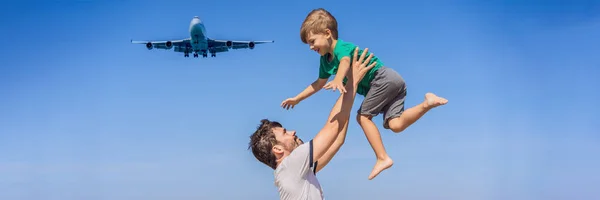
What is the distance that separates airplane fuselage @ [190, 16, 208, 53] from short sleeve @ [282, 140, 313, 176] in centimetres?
5152

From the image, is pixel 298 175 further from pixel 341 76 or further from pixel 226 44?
pixel 226 44

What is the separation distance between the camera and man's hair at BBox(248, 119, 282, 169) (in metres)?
5.68

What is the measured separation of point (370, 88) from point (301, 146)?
1413 millimetres

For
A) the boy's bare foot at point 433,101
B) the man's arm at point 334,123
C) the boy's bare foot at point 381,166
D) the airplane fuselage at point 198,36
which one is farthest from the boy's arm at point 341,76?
the airplane fuselage at point 198,36

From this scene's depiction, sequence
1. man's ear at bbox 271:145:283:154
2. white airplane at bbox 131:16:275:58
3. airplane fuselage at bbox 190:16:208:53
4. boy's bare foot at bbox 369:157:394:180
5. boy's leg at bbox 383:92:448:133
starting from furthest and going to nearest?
white airplane at bbox 131:16:275:58
airplane fuselage at bbox 190:16:208:53
boy's bare foot at bbox 369:157:394:180
boy's leg at bbox 383:92:448:133
man's ear at bbox 271:145:283:154

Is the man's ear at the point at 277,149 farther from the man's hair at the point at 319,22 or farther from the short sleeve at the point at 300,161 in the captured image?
the man's hair at the point at 319,22

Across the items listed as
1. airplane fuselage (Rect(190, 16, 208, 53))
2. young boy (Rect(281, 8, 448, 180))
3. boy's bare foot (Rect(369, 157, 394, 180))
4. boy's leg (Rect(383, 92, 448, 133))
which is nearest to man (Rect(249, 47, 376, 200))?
young boy (Rect(281, 8, 448, 180))

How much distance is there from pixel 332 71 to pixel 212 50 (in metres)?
53.6

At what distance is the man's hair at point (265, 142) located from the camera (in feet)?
18.6

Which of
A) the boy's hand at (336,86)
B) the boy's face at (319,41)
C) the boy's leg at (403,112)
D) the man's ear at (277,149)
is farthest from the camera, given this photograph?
the boy's leg at (403,112)

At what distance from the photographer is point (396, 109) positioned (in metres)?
6.62

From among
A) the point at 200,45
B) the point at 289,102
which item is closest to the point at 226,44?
the point at 200,45

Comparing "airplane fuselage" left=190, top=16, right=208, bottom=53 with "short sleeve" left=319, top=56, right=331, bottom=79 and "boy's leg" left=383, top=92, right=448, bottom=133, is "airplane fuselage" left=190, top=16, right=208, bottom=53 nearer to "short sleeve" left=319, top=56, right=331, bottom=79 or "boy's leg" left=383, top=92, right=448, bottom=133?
"short sleeve" left=319, top=56, right=331, bottom=79

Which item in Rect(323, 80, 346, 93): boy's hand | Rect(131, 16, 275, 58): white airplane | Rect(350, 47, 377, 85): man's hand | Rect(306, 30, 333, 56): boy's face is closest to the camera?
Rect(323, 80, 346, 93): boy's hand
